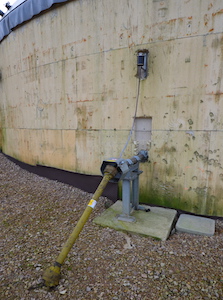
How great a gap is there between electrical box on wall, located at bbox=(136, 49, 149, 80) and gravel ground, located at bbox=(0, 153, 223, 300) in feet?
10.0

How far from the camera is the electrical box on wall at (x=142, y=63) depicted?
12.3 ft

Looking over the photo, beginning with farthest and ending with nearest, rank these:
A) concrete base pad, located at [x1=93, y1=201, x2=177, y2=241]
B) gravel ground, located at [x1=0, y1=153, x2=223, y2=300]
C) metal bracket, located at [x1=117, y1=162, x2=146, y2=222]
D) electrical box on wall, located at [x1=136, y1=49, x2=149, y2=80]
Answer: electrical box on wall, located at [x1=136, y1=49, x2=149, y2=80] → metal bracket, located at [x1=117, y1=162, x2=146, y2=222] → concrete base pad, located at [x1=93, y1=201, x2=177, y2=241] → gravel ground, located at [x1=0, y1=153, x2=223, y2=300]

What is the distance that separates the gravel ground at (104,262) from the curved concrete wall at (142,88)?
1.19 m

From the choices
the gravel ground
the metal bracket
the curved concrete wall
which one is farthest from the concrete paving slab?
the metal bracket

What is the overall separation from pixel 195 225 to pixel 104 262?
1789 mm

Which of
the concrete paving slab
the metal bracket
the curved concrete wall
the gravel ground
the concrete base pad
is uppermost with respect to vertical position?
the curved concrete wall

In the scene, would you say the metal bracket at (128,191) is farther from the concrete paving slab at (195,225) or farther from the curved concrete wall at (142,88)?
the concrete paving slab at (195,225)

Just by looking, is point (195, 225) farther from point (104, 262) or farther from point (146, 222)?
point (104, 262)

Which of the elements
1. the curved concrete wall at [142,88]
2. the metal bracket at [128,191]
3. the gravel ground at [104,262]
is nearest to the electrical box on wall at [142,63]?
the curved concrete wall at [142,88]

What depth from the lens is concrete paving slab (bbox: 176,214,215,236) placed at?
3301 mm

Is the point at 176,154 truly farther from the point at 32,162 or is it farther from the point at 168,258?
the point at 32,162

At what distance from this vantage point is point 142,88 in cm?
406

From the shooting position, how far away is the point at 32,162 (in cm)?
658

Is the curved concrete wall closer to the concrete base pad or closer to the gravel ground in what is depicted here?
the concrete base pad
